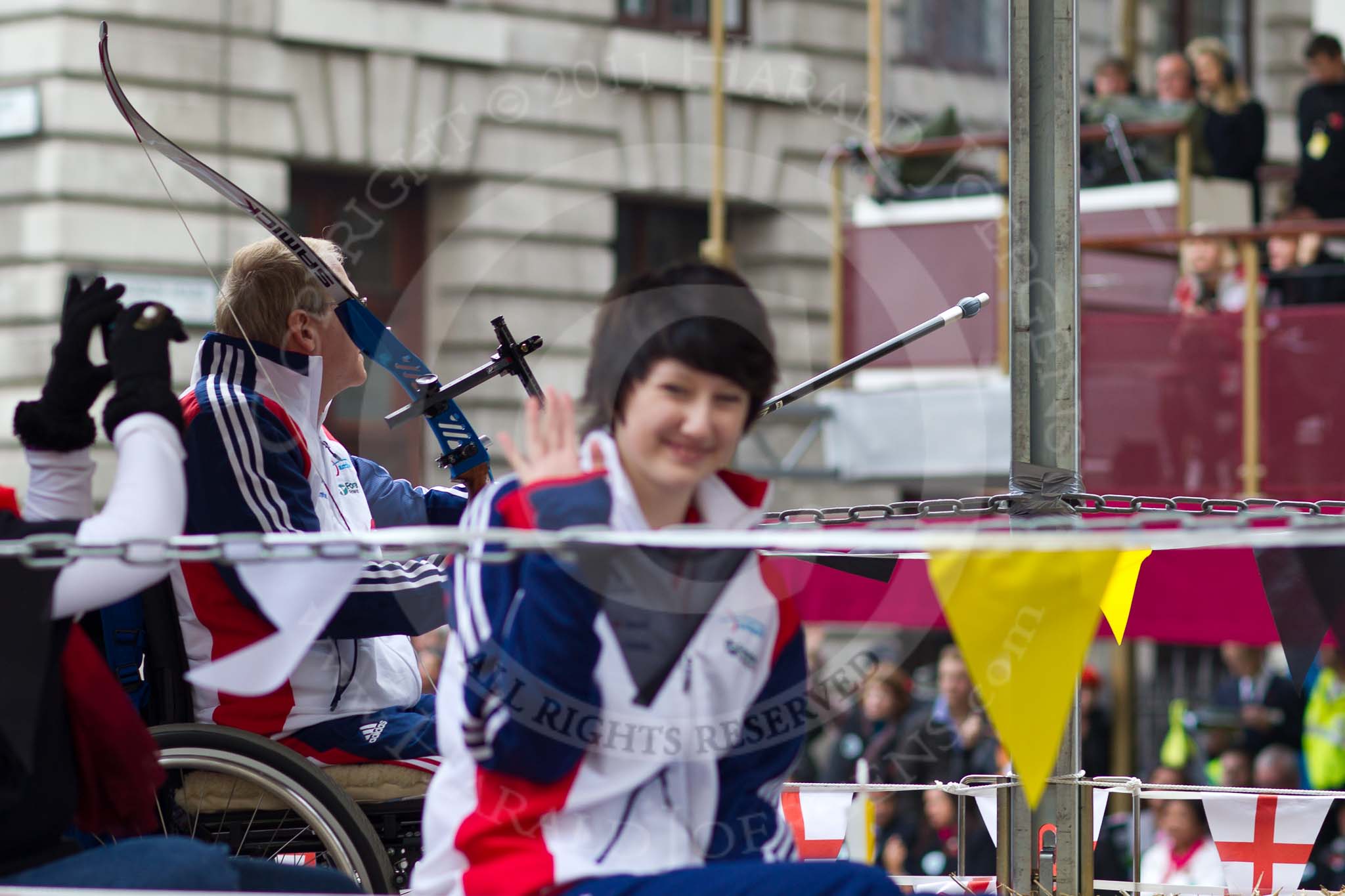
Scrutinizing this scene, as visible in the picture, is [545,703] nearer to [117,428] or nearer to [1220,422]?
[117,428]

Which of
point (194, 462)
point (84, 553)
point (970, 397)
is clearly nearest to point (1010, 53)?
point (194, 462)

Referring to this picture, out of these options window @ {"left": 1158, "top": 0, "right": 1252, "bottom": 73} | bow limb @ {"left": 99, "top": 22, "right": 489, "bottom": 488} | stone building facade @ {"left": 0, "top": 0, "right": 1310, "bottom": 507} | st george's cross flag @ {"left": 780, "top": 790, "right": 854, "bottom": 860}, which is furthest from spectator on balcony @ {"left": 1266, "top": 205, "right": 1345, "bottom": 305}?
window @ {"left": 1158, "top": 0, "right": 1252, "bottom": 73}

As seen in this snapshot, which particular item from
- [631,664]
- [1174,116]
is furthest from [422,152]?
[631,664]

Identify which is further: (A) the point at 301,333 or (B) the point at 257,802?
(A) the point at 301,333

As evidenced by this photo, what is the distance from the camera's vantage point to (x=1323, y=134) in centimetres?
976

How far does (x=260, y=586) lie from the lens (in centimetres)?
245

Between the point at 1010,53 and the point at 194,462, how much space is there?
185 centimetres

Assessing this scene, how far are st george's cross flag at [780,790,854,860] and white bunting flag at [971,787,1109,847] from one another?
12.3 inches

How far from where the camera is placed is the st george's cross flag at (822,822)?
4.19 metres

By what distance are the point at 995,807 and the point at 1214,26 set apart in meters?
14.9

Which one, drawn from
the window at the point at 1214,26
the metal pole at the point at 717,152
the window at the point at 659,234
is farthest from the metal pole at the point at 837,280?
the window at the point at 1214,26

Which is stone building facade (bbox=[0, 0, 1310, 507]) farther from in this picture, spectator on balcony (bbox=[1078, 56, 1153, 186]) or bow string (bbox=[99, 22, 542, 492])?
bow string (bbox=[99, 22, 542, 492])

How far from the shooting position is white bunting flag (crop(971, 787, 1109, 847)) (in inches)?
148

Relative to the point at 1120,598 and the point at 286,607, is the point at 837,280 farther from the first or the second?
the point at 286,607
